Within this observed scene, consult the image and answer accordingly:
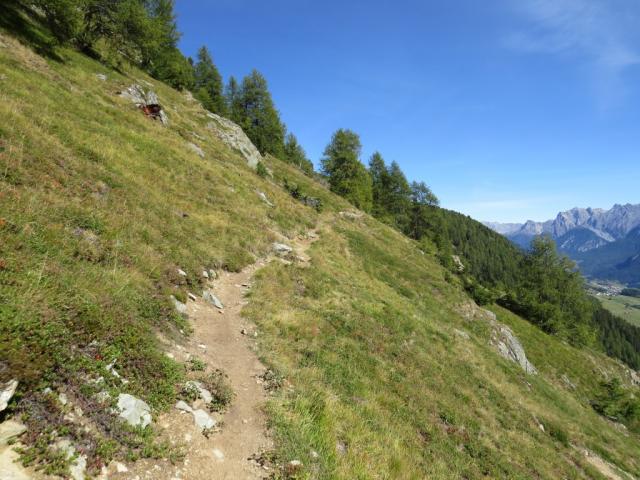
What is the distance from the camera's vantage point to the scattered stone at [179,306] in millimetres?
10398

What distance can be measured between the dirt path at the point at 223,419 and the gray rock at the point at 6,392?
69.1 inches

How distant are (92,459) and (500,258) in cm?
20730

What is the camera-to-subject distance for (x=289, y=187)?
43.9 meters

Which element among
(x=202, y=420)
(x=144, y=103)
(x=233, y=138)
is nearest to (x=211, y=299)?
(x=202, y=420)


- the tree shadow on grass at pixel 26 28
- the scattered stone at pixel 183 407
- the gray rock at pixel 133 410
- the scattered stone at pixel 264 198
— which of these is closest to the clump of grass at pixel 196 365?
the scattered stone at pixel 183 407

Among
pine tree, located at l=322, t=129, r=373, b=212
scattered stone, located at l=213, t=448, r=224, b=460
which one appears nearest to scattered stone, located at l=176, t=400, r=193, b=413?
scattered stone, located at l=213, t=448, r=224, b=460

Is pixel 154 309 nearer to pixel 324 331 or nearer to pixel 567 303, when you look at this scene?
pixel 324 331

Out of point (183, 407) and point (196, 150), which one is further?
point (196, 150)

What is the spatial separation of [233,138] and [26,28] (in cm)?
2218

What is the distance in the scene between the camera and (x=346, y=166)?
5956cm

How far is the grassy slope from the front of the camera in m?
6.75

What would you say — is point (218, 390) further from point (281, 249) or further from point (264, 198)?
point (264, 198)

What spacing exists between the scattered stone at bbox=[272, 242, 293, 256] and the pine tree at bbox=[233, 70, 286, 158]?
42082 mm

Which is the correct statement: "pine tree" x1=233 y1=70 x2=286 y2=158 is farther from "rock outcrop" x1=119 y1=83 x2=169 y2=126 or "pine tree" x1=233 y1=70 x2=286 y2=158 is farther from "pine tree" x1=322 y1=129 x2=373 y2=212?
"rock outcrop" x1=119 y1=83 x2=169 y2=126
